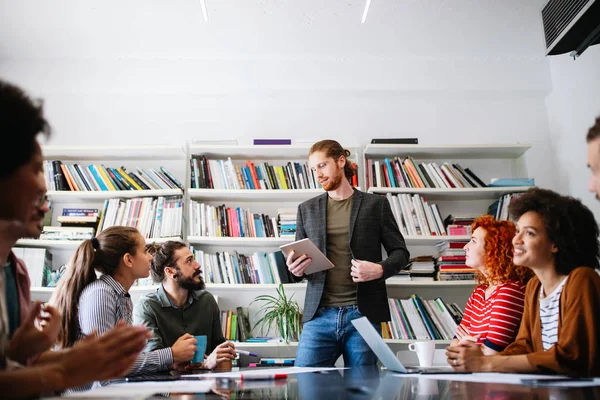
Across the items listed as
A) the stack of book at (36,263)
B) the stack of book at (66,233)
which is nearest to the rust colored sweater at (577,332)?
the stack of book at (66,233)

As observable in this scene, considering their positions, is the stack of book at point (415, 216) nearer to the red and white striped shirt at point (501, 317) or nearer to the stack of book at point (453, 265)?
the stack of book at point (453, 265)

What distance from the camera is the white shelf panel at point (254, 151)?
368cm

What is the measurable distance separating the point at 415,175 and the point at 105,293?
2.45 m

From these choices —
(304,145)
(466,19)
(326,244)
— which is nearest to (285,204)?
(304,145)

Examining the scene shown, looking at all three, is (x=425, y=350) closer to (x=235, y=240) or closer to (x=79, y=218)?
(x=235, y=240)

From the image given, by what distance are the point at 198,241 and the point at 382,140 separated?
1.47m

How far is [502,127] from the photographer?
4074mm

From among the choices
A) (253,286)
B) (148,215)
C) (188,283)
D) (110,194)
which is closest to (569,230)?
(188,283)

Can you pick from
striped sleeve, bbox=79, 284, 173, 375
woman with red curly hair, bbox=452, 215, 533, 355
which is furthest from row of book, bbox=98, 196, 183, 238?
woman with red curly hair, bbox=452, 215, 533, 355

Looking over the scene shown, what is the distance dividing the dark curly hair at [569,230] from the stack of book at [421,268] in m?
1.88

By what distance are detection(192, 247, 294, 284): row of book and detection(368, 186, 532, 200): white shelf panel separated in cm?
82

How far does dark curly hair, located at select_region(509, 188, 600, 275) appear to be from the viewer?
1543 millimetres

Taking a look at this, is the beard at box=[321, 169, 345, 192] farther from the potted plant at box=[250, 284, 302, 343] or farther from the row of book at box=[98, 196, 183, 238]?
the row of book at box=[98, 196, 183, 238]

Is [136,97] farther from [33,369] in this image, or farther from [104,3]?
[33,369]
